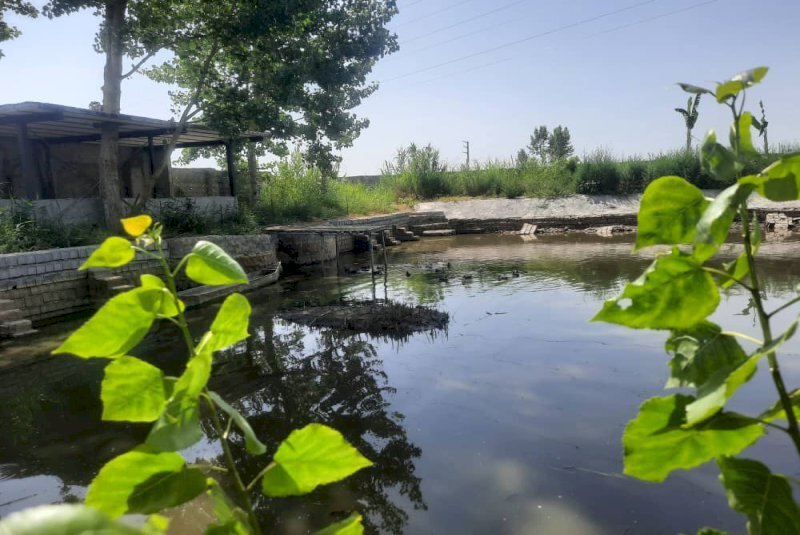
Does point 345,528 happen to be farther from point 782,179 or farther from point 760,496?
point 782,179

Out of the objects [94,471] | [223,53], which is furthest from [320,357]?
[223,53]

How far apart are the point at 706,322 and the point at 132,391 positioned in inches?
24.3

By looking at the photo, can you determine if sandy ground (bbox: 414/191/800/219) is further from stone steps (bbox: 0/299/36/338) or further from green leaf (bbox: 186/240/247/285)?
green leaf (bbox: 186/240/247/285)

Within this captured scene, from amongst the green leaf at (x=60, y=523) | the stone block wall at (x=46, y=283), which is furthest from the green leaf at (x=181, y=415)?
the stone block wall at (x=46, y=283)

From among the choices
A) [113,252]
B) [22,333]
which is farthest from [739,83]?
[22,333]

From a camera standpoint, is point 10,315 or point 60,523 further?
point 10,315

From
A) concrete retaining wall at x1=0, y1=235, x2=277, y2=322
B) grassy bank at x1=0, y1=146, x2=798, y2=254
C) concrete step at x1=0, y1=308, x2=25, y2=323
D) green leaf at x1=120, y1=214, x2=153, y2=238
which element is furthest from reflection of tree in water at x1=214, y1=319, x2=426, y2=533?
grassy bank at x1=0, y1=146, x2=798, y2=254

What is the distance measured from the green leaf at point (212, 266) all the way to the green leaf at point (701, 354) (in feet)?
1.58

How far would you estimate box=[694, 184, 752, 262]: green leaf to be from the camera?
1.61 ft

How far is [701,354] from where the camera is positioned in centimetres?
60

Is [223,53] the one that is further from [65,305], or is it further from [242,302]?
[242,302]

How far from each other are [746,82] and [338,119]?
15.0 metres

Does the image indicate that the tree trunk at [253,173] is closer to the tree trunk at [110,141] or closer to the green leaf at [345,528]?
the tree trunk at [110,141]

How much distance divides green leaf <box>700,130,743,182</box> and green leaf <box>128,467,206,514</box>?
0.60 meters
